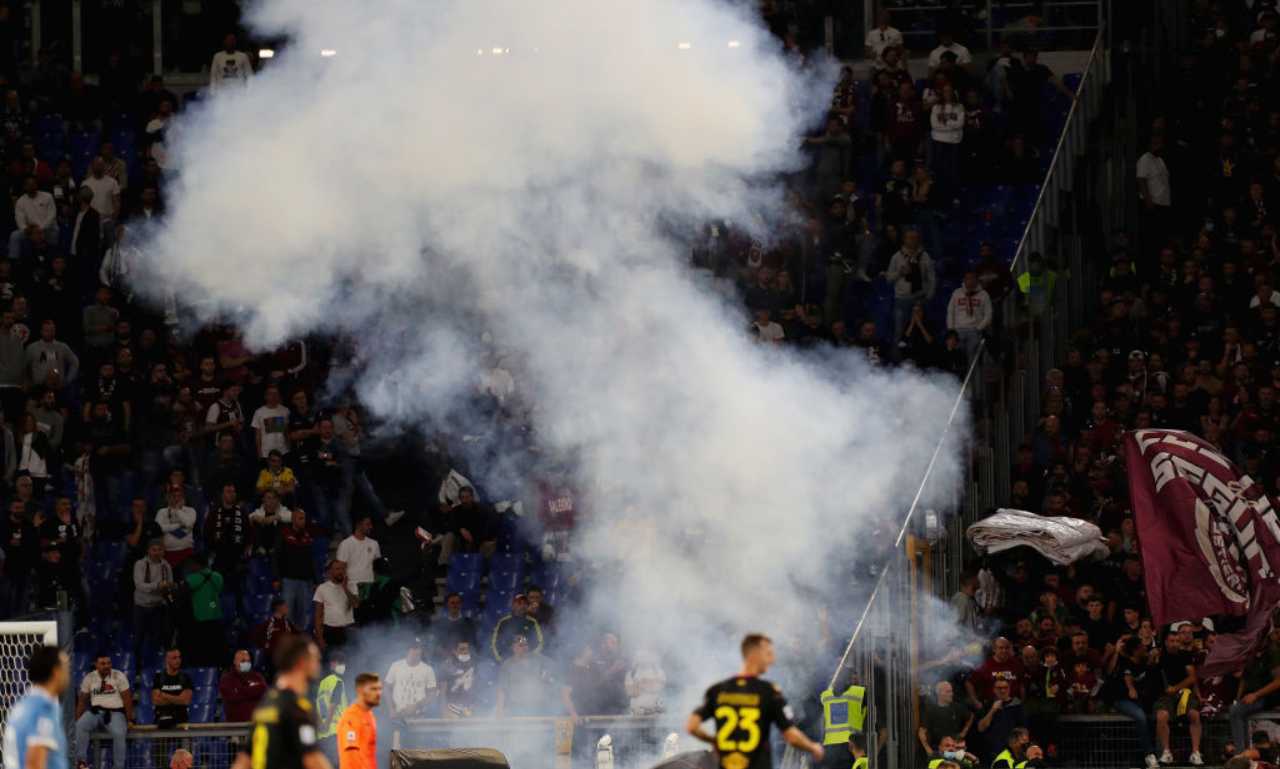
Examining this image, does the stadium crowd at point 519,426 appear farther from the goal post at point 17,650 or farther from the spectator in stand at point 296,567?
the goal post at point 17,650

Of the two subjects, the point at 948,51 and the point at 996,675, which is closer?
the point at 996,675

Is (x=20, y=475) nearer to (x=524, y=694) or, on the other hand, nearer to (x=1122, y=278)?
(x=524, y=694)

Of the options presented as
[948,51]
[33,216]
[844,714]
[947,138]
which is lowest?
[844,714]

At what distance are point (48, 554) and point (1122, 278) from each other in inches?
433

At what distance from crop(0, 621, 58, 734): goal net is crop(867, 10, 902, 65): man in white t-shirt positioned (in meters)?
13.5

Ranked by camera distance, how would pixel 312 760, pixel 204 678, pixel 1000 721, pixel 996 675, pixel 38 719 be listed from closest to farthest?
pixel 312 760 < pixel 38 719 < pixel 1000 721 < pixel 996 675 < pixel 204 678

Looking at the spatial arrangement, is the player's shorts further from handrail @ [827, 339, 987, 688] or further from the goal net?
the goal net

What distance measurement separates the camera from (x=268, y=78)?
2248 cm

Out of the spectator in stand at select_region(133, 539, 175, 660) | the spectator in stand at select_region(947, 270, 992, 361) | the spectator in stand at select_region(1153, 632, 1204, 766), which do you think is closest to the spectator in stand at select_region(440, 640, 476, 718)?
the spectator in stand at select_region(133, 539, 175, 660)

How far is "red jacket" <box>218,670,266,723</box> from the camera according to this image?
65.5 ft

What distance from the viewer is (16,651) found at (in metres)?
15.2

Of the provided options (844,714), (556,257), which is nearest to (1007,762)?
(844,714)

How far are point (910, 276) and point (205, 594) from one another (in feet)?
25.6

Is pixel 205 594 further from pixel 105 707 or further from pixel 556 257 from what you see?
pixel 556 257
